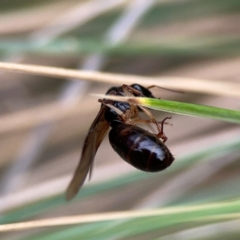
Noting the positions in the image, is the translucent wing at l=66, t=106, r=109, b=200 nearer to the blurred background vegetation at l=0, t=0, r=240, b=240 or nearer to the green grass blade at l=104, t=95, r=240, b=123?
the blurred background vegetation at l=0, t=0, r=240, b=240

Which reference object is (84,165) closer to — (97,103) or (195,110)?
(195,110)

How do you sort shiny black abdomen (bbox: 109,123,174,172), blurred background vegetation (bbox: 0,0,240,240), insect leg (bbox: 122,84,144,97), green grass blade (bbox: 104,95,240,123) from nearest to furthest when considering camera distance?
green grass blade (bbox: 104,95,240,123) < shiny black abdomen (bbox: 109,123,174,172) < insect leg (bbox: 122,84,144,97) < blurred background vegetation (bbox: 0,0,240,240)

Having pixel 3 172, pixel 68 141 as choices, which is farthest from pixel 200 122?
pixel 3 172

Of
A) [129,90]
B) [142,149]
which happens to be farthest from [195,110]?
[129,90]

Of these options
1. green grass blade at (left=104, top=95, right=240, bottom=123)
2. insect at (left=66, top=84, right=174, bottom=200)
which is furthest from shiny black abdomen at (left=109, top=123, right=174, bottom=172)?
green grass blade at (left=104, top=95, right=240, bottom=123)

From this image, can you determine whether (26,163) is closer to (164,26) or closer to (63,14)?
(63,14)

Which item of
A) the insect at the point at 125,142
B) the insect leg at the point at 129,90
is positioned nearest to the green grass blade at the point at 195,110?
the insect at the point at 125,142
